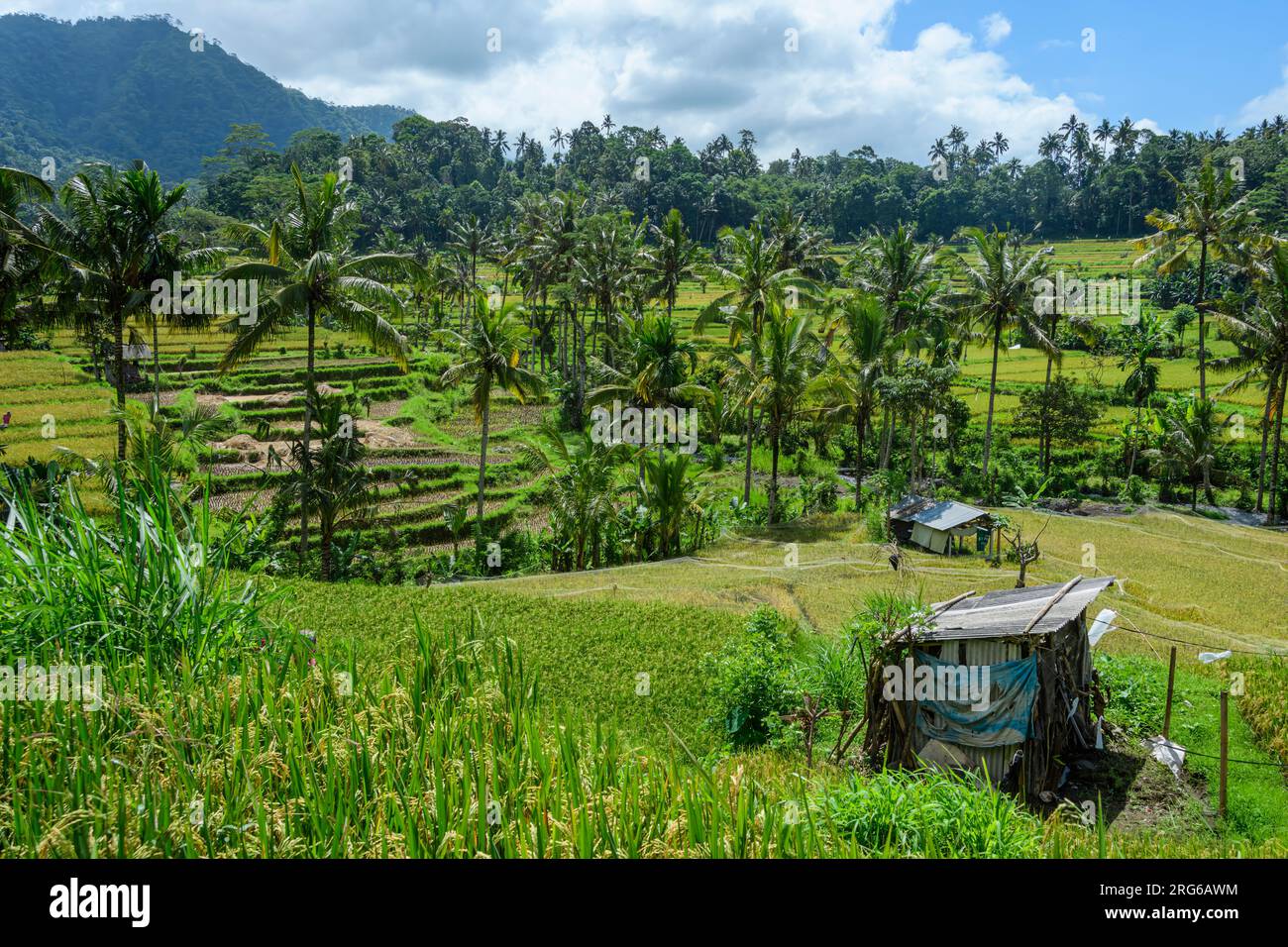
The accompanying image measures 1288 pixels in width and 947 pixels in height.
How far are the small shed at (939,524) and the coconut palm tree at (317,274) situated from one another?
1572cm

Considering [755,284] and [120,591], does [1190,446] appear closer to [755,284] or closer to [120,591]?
[755,284]

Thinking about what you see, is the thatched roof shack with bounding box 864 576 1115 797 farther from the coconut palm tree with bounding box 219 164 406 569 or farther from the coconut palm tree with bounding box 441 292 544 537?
the coconut palm tree with bounding box 441 292 544 537

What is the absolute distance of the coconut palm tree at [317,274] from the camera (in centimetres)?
2055

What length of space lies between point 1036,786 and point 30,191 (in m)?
25.6

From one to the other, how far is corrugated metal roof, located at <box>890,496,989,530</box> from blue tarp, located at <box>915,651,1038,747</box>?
1597 centimetres

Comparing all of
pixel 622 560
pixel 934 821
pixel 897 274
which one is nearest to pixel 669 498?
pixel 622 560

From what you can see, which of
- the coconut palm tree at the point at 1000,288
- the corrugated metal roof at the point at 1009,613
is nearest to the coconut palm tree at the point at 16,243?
Result: the corrugated metal roof at the point at 1009,613

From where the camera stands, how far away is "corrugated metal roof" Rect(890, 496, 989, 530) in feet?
83.4

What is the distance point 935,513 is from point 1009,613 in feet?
53.3

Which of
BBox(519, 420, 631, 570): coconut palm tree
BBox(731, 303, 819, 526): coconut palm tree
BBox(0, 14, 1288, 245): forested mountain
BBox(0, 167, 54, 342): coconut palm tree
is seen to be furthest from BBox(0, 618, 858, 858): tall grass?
BBox(0, 14, 1288, 245): forested mountain

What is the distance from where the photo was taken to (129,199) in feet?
72.7
